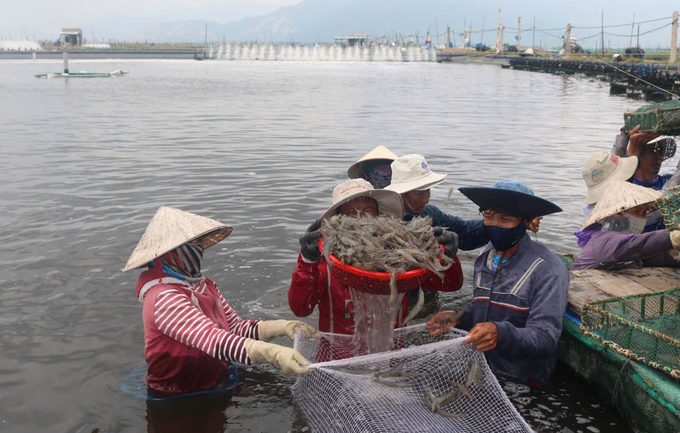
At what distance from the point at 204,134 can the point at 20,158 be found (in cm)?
691

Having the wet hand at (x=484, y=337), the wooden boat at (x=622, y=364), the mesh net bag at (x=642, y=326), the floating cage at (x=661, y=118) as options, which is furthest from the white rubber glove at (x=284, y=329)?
the floating cage at (x=661, y=118)

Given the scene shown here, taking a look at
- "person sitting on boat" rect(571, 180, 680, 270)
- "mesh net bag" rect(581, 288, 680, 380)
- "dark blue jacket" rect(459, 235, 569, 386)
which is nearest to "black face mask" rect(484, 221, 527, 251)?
"dark blue jacket" rect(459, 235, 569, 386)

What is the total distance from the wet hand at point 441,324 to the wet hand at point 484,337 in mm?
459

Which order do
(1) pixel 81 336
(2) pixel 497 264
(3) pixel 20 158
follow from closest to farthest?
(2) pixel 497 264 < (1) pixel 81 336 < (3) pixel 20 158

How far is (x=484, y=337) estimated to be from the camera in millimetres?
3684

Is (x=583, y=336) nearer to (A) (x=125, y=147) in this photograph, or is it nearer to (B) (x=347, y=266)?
(B) (x=347, y=266)

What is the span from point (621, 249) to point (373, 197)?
2578 mm

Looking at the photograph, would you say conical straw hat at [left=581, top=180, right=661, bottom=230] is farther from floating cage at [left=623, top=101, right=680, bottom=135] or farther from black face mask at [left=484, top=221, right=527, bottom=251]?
black face mask at [left=484, top=221, right=527, bottom=251]

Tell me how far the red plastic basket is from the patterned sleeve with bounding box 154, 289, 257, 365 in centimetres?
85

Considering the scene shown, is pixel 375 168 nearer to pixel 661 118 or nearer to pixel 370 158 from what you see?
pixel 370 158

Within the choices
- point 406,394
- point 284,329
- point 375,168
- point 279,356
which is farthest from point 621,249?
point 279,356

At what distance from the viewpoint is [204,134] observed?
21562mm

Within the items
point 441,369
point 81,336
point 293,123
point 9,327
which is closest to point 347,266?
point 441,369

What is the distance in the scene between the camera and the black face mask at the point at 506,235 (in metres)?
4.11
